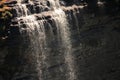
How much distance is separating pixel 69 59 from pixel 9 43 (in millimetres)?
7781

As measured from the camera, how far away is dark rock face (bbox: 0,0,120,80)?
166 ft

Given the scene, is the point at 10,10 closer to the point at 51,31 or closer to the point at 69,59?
the point at 51,31

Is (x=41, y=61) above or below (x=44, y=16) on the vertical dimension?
below

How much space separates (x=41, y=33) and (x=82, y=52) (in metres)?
5.90

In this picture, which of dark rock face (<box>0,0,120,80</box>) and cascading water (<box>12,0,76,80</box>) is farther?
cascading water (<box>12,0,76,80</box>)

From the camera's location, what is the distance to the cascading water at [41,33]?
51062 mm

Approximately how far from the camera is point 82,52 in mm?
54375

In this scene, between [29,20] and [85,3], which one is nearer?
[29,20]

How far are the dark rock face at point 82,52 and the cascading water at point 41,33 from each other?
368 millimetres

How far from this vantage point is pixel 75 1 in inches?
2189

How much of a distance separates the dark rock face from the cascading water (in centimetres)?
37

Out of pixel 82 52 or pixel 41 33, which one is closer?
pixel 41 33

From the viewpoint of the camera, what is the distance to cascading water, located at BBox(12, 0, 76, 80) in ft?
168

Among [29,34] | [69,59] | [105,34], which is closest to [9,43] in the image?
[29,34]
